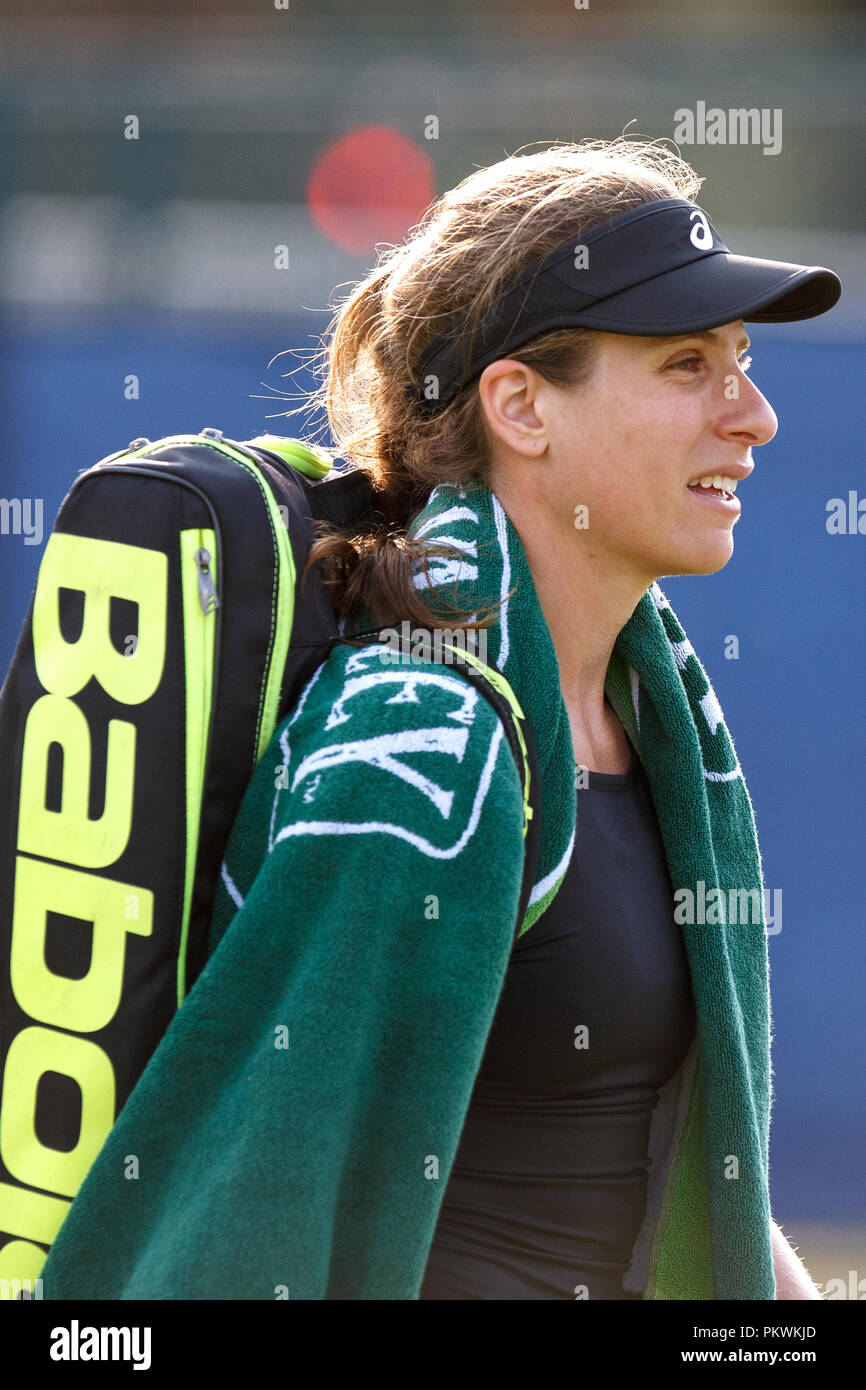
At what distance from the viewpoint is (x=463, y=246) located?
1.56 meters

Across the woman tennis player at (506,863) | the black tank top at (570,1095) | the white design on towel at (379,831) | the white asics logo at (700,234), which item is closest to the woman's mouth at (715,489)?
the woman tennis player at (506,863)

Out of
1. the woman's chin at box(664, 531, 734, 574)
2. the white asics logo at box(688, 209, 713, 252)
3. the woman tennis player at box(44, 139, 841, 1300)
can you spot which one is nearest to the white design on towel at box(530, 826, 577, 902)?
the woman tennis player at box(44, 139, 841, 1300)

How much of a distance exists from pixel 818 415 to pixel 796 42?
120 cm

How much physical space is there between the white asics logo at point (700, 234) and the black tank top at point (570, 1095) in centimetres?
60

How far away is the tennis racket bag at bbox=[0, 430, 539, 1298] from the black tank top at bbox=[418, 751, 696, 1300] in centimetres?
16

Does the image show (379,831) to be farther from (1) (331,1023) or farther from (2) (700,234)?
(2) (700,234)

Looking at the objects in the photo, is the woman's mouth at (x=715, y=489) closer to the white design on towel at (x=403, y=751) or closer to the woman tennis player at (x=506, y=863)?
the woman tennis player at (x=506, y=863)

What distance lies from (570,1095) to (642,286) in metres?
0.82

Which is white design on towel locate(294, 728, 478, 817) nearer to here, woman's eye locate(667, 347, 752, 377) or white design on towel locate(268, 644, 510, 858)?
white design on towel locate(268, 644, 510, 858)

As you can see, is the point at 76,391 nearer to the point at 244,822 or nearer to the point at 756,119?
the point at 756,119

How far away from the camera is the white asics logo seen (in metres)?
1.50

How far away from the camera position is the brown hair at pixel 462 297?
1511 millimetres

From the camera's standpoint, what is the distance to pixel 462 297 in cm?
156
